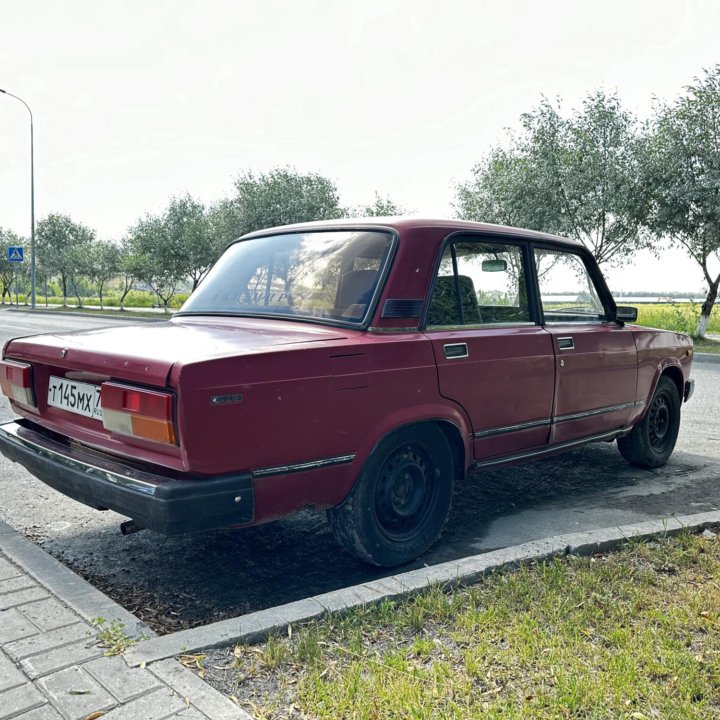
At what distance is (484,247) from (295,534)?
1909 millimetres

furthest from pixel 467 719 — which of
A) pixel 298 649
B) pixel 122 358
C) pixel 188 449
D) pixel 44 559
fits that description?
pixel 44 559

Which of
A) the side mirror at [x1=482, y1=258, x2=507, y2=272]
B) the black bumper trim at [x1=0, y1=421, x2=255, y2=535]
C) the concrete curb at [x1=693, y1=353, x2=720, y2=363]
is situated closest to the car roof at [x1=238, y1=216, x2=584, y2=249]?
the side mirror at [x1=482, y1=258, x2=507, y2=272]

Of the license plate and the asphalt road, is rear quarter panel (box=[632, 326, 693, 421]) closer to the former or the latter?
the asphalt road

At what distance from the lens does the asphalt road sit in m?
3.42

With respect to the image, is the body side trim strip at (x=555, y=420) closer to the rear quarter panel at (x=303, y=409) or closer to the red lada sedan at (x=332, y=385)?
the red lada sedan at (x=332, y=385)

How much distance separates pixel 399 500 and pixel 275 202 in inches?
1378

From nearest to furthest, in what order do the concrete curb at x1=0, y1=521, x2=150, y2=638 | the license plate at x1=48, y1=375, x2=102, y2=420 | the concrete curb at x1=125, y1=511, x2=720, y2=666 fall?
the concrete curb at x1=125, y1=511, x2=720, y2=666 < the concrete curb at x1=0, y1=521, x2=150, y2=638 < the license plate at x1=48, y1=375, x2=102, y2=420

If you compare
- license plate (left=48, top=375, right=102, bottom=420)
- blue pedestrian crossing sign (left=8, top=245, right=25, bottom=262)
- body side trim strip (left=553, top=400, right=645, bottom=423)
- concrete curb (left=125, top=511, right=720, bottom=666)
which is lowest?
concrete curb (left=125, top=511, right=720, bottom=666)

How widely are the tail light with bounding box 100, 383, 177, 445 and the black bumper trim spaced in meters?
0.17

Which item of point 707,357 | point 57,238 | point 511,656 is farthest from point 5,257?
point 511,656

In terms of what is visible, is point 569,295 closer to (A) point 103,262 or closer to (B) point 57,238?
(A) point 103,262

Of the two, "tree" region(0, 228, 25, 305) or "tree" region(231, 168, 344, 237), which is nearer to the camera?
"tree" region(231, 168, 344, 237)

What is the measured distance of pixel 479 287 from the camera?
4152mm

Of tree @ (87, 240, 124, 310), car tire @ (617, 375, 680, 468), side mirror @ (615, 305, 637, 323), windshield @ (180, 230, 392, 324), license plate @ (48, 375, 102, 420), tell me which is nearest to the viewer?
license plate @ (48, 375, 102, 420)
